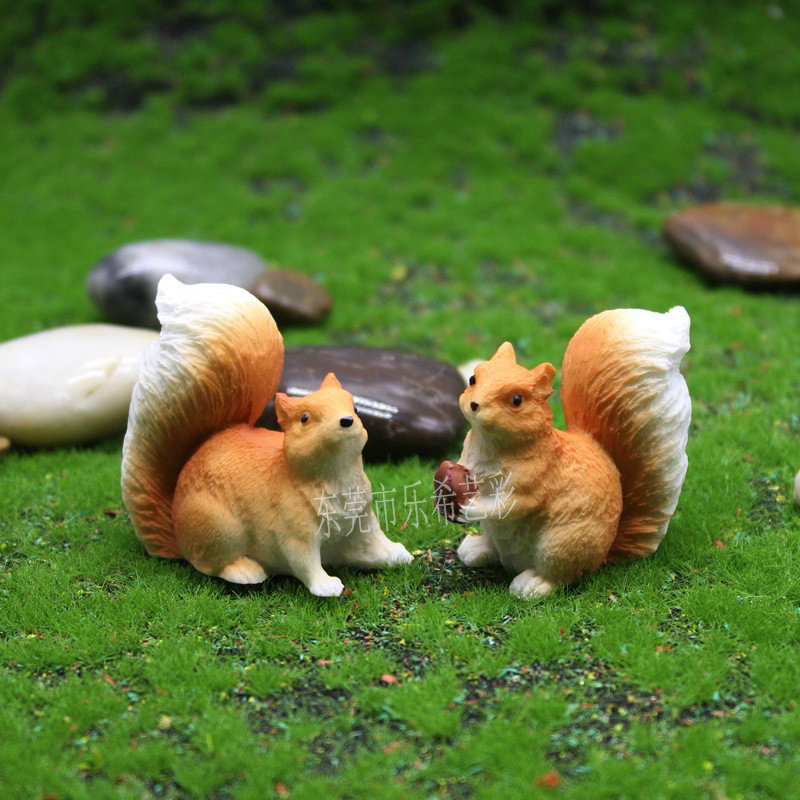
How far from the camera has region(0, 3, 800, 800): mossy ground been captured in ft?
11.5

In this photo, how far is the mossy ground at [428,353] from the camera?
11.5 ft

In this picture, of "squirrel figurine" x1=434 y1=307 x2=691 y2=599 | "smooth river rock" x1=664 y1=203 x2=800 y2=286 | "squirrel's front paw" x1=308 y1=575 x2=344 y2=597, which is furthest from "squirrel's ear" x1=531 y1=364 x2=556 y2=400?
"smooth river rock" x1=664 y1=203 x2=800 y2=286

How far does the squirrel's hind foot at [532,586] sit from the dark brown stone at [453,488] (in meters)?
0.40

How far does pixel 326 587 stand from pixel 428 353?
302 cm

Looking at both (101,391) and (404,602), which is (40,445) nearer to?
(101,391)

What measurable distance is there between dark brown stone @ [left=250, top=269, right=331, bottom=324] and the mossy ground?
163mm

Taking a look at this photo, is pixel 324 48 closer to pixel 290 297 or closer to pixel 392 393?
pixel 290 297

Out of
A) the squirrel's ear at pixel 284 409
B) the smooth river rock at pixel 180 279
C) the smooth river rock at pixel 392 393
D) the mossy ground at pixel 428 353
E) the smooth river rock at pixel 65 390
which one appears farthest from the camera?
the smooth river rock at pixel 180 279

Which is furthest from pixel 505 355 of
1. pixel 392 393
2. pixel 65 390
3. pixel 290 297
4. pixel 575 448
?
pixel 290 297

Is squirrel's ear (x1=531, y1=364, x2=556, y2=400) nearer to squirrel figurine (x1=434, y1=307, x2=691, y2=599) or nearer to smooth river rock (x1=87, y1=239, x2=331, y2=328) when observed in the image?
squirrel figurine (x1=434, y1=307, x2=691, y2=599)

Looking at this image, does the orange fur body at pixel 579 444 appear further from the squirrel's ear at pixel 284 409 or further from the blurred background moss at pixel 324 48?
the blurred background moss at pixel 324 48

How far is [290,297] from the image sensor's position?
728 cm

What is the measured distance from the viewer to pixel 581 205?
29.7 feet

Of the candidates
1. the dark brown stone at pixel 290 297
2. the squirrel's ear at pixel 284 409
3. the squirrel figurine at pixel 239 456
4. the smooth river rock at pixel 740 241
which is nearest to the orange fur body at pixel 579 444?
the squirrel figurine at pixel 239 456
